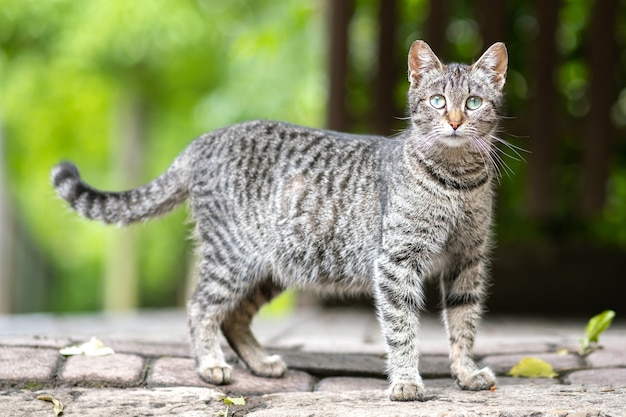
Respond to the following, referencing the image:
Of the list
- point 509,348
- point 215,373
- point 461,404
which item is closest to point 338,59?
point 509,348

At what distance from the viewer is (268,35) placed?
389 inches

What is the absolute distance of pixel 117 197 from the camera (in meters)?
4.04

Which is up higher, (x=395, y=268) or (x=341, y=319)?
(x=395, y=268)

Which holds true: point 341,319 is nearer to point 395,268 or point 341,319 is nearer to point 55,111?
point 395,268

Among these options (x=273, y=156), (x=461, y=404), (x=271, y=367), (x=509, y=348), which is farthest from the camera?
(x=509, y=348)

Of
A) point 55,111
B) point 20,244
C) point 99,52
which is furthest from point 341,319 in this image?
point 20,244

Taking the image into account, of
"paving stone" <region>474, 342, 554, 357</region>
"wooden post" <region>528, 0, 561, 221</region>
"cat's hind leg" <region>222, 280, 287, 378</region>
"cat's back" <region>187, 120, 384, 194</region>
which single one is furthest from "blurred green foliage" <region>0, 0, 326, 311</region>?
"cat's hind leg" <region>222, 280, 287, 378</region>

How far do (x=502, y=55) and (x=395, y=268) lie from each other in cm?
100

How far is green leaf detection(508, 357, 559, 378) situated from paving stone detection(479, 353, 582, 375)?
0.27 feet

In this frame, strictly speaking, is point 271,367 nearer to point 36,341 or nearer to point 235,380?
point 235,380

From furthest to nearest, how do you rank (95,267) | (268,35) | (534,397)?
(95,267)
(268,35)
(534,397)

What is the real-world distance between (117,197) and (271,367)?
1.07 meters

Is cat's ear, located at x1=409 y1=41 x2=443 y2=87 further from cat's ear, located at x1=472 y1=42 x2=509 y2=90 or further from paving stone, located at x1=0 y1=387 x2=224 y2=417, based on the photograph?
paving stone, located at x1=0 y1=387 x2=224 y2=417

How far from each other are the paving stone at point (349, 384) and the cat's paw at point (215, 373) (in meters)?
0.38
